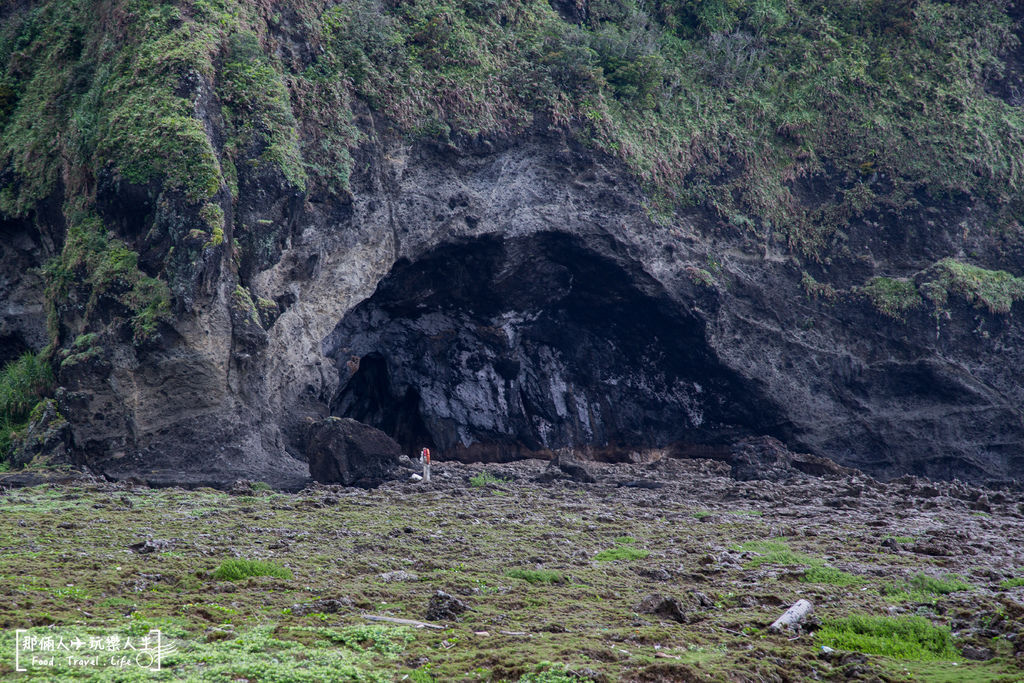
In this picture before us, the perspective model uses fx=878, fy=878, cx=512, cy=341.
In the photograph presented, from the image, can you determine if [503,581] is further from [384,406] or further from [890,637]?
[384,406]

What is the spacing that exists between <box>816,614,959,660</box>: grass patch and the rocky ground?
58 millimetres

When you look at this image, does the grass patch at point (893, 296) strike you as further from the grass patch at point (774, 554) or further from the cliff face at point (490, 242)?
the grass patch at point (774, 554)

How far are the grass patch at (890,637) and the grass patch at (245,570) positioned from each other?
6.17 meters

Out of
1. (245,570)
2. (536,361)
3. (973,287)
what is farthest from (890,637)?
(973,287)

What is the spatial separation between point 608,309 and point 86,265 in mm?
14882

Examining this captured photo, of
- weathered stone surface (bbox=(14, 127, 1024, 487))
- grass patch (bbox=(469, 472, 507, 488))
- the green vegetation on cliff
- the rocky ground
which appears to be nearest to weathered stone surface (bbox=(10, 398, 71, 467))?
the rocky ground

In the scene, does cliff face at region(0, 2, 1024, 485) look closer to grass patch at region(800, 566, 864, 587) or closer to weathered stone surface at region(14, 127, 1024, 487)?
weathered stone surface at region(14, 127, 1024, 487)

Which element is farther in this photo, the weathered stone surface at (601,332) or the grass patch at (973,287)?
the grass patch at (973,287)

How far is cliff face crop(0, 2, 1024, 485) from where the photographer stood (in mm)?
18938

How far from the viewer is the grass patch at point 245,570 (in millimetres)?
10333

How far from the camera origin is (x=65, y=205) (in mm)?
20609

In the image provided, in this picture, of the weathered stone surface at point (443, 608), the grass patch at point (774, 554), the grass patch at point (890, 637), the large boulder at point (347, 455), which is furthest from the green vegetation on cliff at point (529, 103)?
the grass patch at point (890, 637)

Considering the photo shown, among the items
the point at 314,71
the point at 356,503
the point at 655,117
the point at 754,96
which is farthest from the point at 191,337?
the point at 754,96

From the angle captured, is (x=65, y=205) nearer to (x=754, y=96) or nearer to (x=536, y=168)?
(x=536, y=168)
